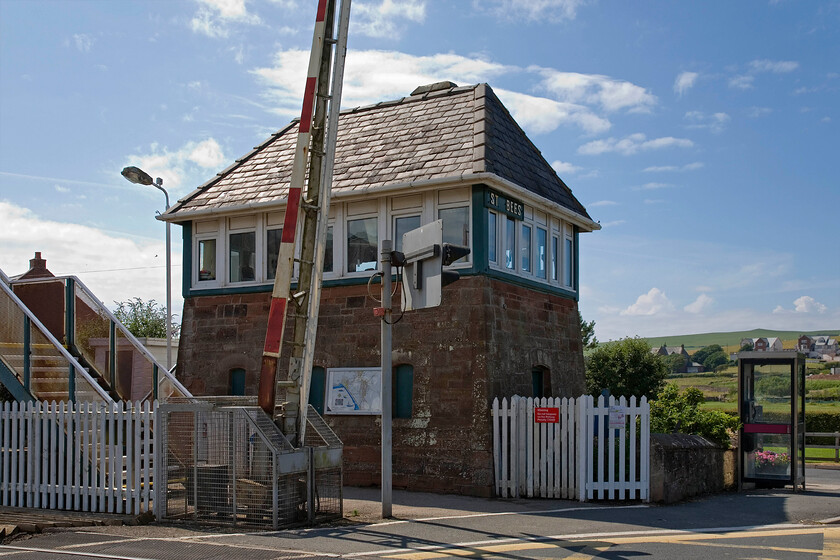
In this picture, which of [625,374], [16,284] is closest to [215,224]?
[16,284]

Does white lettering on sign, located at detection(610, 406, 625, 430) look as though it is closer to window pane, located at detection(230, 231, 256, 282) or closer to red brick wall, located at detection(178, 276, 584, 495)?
red brick wall, located at detection(178, 276, 584, 495)

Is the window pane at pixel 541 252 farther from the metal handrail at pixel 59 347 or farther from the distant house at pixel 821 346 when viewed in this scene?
the distant house at pixel 821 346

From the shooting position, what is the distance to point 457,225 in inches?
610

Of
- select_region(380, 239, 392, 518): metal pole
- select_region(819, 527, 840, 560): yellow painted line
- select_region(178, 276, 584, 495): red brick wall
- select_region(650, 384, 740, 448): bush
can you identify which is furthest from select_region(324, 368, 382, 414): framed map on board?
select_region(819, 527, 840, 560): yellow painted line

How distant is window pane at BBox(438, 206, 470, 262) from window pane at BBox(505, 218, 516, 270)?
0.98 metres

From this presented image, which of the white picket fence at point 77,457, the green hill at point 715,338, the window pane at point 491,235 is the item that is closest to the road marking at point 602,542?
the white picket fence at point 77,457

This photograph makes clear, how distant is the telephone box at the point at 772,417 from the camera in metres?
15.3

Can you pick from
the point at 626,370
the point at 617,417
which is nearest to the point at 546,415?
the point at 617,417

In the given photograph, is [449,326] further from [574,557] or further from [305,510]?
[574,557]

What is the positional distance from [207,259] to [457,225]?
5.79 meters

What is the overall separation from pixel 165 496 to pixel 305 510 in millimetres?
1799

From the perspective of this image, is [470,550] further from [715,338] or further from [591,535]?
[715,338]

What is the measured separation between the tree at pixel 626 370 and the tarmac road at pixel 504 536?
86.2ft

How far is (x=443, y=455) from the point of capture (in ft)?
48.7
